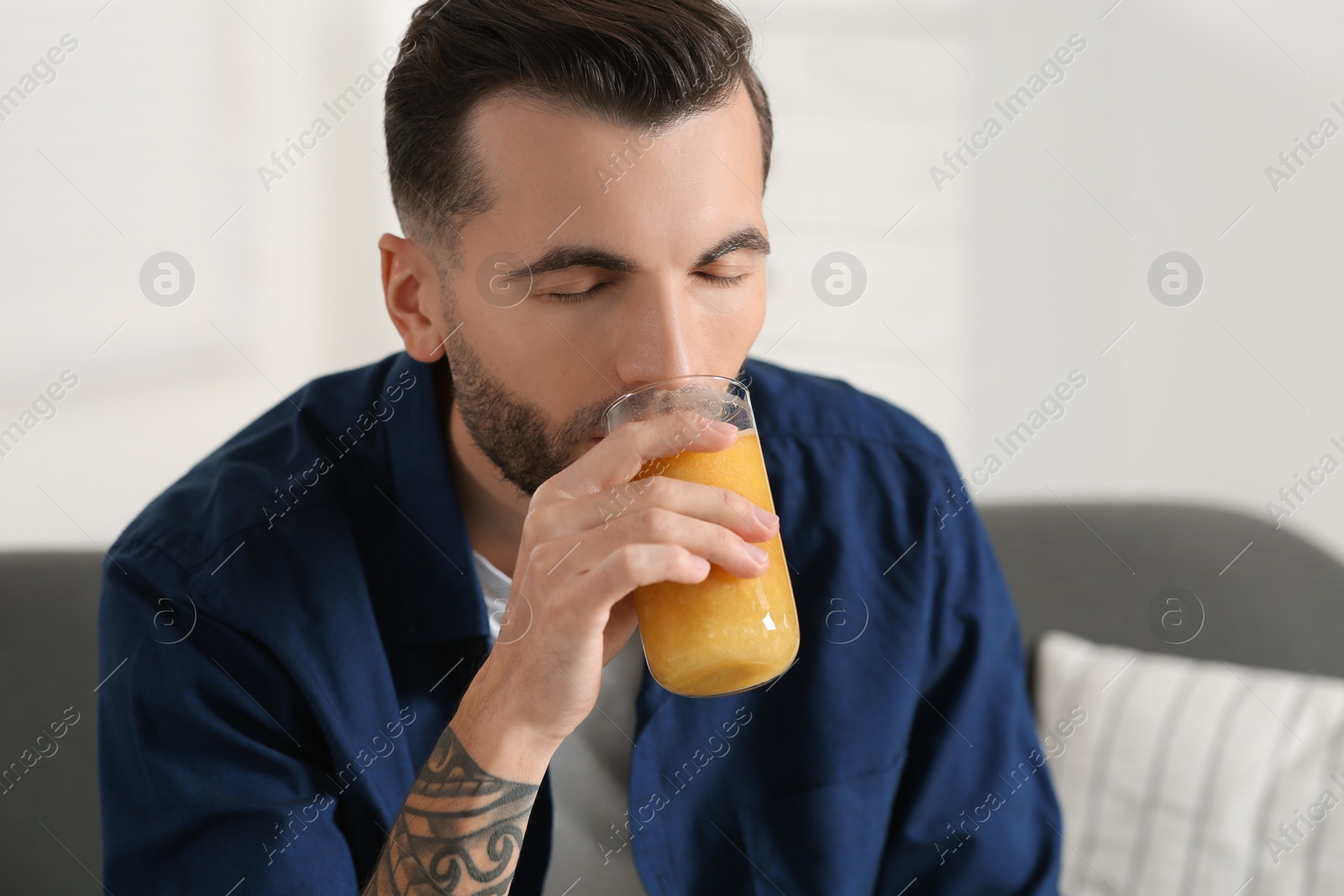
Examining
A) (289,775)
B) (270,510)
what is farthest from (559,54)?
(289,775)

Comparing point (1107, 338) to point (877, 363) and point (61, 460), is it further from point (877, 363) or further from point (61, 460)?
point (61, 460)

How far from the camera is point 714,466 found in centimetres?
112

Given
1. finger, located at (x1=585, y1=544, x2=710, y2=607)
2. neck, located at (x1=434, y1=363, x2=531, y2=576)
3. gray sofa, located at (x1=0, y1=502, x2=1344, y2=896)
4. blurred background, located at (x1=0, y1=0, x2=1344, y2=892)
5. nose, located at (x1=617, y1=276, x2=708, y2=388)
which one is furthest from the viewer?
blurred background, located at (x1=0, y1=0, x2=1344, y2=892)

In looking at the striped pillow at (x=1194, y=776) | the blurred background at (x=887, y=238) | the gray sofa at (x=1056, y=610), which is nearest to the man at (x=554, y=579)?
the striped pillow at (x=1194, y=776)

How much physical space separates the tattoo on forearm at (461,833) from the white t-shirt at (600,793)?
310 millimetres

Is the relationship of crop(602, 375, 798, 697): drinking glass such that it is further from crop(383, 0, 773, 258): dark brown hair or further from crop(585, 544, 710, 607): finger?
crop(383, 0, 773, 258): dark brown hair

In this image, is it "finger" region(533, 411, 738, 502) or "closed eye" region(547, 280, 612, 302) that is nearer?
"finger" region(533, 411, 738, 502)

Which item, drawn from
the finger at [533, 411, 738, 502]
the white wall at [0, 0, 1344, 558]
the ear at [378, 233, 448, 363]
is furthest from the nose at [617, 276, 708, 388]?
the white wall at [0, 0, 1344, 558]

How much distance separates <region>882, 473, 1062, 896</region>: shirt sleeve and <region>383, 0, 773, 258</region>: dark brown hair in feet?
2.58

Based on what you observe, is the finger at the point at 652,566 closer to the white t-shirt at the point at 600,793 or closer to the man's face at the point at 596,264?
the man's face at the point at 596,264

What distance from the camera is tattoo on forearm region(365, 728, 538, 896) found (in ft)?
4.12

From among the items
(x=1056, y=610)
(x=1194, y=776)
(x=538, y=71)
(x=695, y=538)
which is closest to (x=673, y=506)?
(x=695, y=538)

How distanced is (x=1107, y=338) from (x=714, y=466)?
195 cm

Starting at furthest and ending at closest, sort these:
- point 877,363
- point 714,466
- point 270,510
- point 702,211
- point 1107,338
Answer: point 877,363 < point 1107,338 < point 270,510 < point 702,211 < point 714,466
